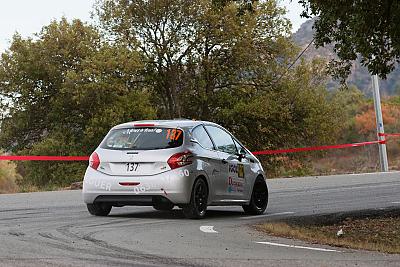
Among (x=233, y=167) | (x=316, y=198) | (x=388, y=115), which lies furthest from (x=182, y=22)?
(x=388, y=115)

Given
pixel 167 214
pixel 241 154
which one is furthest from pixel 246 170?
pixel 167 214

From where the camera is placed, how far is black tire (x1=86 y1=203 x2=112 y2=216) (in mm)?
13359

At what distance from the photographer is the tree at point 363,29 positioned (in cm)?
1252

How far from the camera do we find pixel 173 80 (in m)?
46.4

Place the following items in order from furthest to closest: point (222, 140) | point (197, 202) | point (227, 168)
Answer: point (222, 140), point (227, 168), point (197, 202)

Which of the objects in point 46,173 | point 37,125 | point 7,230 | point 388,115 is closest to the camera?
point 7,230

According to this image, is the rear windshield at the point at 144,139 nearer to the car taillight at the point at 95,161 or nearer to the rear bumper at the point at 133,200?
the car taillight at the point at 95,161

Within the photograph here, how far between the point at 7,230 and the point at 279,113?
34.6 metres

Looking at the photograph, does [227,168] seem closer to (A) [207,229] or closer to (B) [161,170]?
(B) [161,170]

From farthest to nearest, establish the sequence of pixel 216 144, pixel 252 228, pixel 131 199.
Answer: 1. pixel 216 144
2. pixel 131 199
3. pixel 252 228

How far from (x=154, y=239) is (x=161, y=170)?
280cm

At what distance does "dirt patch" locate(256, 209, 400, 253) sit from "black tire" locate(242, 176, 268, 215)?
1.35 meters

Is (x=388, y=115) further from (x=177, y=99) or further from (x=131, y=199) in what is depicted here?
(x=131, y=199)

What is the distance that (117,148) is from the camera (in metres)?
13.0
